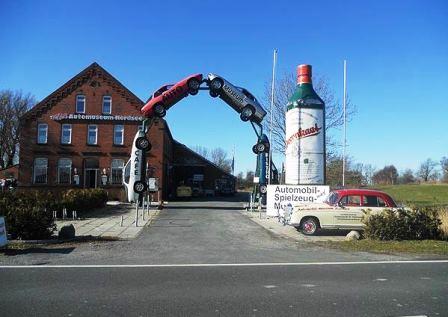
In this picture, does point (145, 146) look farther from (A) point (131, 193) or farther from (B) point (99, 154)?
(B) point (99, 154)

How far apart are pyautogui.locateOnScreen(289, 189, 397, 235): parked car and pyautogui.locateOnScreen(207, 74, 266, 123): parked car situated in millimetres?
11405

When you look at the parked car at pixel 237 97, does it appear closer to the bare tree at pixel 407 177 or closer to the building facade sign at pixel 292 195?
the building facade sign at pixel 292 195

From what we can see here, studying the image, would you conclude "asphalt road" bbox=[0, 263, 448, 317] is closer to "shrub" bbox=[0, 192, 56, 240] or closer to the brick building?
"shrub" bbox=[0, 192, 56, 240]

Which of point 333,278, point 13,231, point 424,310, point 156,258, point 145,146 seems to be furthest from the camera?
point 145,146

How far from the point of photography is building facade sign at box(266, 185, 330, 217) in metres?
23.3

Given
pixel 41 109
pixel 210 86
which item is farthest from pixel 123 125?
pixel 210 86

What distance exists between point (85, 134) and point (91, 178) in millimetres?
4047

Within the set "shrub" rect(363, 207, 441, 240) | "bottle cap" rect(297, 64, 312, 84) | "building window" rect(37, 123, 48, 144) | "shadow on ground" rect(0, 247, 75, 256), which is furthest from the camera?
"building window" rect(37, 123, 48, 144)

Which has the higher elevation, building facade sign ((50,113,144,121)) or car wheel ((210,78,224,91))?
building facade sign ((50,113,144,121))

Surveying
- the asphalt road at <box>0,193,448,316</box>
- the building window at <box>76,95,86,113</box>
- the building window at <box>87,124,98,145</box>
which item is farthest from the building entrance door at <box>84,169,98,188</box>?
the asphalt road at <box>0,193,448,316</box>

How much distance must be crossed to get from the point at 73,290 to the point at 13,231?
722cm

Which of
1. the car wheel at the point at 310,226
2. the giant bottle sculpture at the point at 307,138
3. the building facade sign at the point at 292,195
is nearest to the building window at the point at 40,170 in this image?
the building facade sign at the point at 292,195

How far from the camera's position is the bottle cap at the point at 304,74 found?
24.3 metres

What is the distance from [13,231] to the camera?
14273 millimetres
